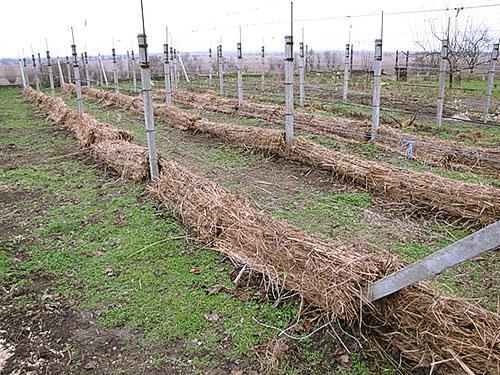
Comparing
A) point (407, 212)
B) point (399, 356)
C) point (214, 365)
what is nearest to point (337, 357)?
point (399, 356)

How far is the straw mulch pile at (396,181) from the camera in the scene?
439 cm

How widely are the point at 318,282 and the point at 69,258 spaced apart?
233 centimetres

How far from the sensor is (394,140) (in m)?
7.56

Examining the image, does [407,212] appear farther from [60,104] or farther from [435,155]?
[60,104]

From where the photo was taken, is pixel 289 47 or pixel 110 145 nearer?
pixel 289 47

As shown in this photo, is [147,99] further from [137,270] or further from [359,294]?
[359,294]

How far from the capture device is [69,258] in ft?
12.7

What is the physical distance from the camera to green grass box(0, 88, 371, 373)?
9.18ft

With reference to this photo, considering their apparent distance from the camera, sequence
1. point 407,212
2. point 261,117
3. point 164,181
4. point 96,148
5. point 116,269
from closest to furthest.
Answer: point 116,269 < point 407,212 < point 164,181 < point 96,148 < point 261,117

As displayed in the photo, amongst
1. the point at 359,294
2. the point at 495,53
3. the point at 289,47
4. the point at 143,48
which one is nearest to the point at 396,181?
the point at 359,294

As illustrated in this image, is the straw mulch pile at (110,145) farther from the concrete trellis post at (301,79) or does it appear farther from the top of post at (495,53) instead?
the top of post at (495,53)

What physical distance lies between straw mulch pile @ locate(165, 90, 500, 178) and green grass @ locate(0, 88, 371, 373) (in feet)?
7.92

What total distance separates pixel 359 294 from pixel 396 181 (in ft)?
8.97

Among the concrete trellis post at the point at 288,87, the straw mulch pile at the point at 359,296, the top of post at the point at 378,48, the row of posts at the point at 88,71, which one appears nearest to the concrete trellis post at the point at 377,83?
the top of post at the point at 378,48
